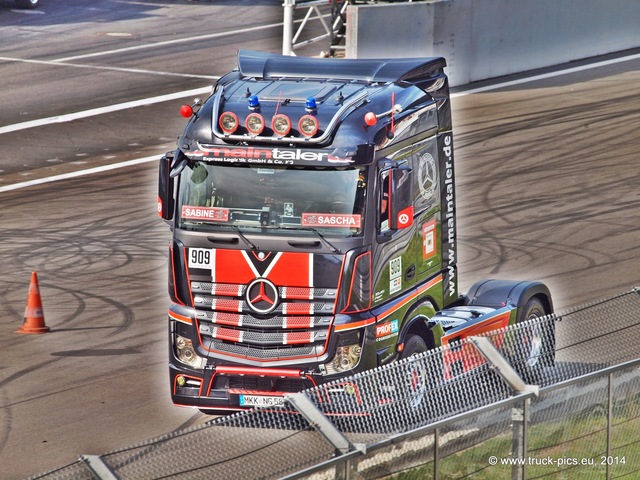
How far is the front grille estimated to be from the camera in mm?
10805

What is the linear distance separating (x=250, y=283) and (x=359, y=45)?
59.1 feet

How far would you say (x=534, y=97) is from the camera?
92.2 ft

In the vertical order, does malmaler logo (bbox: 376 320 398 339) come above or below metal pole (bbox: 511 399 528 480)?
below

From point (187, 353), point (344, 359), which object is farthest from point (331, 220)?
point (187, 353)

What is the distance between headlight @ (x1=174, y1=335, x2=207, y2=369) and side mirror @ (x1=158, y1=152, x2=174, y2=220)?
114cm

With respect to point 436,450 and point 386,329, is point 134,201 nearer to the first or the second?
point 386,329

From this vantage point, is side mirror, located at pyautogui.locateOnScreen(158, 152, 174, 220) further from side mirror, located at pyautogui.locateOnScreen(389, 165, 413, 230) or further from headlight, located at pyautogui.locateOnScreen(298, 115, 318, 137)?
side mirror, located at pyautogui.locateOnScreen(389, 165, 413, 230)

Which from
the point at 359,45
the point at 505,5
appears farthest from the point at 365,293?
the point at 505,5

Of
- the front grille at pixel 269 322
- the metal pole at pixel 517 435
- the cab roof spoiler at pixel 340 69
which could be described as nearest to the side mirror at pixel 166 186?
the front grille at pixel 269 322

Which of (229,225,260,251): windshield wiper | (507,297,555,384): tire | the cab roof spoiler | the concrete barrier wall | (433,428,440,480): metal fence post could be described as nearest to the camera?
(433,428,440,480): metal fence post

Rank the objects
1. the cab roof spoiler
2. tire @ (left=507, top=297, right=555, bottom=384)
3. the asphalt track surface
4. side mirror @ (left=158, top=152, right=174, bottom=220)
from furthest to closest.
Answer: the asphalt track surface < the cab roof spoiler < side mirror @ (left=158, top=152, right=174, bottom=220) < tire @ (left=507, top=297, right=555, bottom=384)

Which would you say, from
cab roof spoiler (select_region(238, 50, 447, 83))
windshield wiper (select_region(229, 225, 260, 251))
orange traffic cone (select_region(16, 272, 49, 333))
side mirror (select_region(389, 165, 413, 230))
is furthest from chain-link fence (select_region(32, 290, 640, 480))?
orange traffic cone (select_region(16, 272, 49, 333))

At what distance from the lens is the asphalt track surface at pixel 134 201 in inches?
502

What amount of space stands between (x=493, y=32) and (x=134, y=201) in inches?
484
